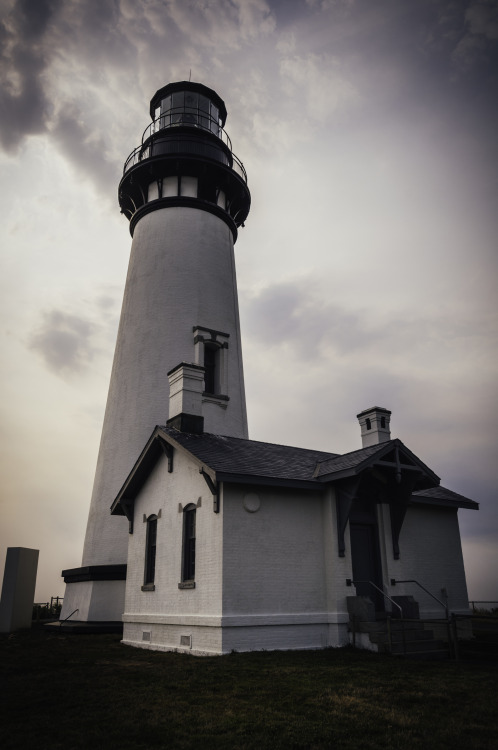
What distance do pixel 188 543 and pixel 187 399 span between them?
4.26 m

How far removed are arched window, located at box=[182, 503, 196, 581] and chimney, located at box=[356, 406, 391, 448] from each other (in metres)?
7.04

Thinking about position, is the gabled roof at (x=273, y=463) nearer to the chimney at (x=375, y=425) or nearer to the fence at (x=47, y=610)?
the chimney at (x=375, y=425)

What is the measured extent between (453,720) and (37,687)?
644 centimetres

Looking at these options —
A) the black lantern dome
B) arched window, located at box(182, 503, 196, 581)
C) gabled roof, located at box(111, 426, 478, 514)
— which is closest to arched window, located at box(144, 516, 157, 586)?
gabled roof, located at box(111, 426, 478, 514)

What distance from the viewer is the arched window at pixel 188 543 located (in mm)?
14992

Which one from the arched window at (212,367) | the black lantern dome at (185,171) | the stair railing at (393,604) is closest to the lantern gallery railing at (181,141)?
the black lantern dome at (185,171)

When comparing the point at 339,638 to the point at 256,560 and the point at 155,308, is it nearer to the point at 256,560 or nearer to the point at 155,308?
the point at 256,560

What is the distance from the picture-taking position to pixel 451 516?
18.8 metres

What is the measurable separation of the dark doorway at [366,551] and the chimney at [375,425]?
370cm

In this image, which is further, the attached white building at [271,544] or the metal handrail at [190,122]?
the metal handrail at [190,122]

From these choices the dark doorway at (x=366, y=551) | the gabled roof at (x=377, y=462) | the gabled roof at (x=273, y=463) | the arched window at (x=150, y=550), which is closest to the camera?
the gabled roof at (x=273, y=463)

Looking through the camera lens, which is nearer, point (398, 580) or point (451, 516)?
point (398, 580)

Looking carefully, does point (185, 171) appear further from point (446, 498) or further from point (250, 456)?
point (446, 498)

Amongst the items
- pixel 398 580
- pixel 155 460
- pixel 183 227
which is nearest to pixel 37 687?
pixel 155 460
